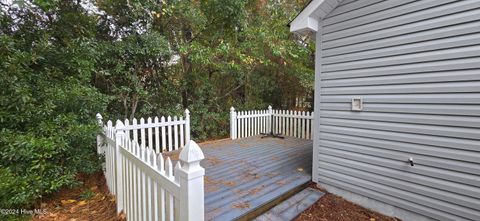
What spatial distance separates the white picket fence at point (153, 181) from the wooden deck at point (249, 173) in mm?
704

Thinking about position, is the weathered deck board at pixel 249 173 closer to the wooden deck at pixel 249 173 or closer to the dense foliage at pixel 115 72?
the wooden deck at pixel 249 173

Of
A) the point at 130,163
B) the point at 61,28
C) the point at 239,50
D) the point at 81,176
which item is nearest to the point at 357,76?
the point at 130,163

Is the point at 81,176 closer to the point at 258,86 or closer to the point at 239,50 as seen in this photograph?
the point at 239,50

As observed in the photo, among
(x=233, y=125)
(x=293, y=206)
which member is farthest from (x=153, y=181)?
(x=233, y=125)

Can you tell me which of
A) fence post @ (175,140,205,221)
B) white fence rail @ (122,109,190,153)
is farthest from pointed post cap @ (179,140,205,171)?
white fence rail @ (122,109,190,153)

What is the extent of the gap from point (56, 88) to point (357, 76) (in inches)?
162

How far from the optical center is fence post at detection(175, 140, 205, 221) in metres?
1.43

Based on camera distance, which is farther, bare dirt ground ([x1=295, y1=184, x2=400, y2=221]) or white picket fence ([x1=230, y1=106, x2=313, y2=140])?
white picket fence ([x1=230, y1=106, x2=313, y2=140])

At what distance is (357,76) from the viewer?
3.14 meters

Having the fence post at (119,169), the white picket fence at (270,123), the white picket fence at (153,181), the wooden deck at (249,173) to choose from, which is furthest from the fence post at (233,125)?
the fence post at (119,169)

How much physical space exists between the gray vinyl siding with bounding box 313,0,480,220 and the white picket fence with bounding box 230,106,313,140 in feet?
10.2

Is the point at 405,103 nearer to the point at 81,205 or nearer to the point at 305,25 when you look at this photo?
the point at 305,25

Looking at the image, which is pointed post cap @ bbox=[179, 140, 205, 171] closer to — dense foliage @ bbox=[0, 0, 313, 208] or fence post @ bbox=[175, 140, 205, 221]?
fence post @ bbox=[175, 140, 205, 221]

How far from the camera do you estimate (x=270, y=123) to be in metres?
7.50
